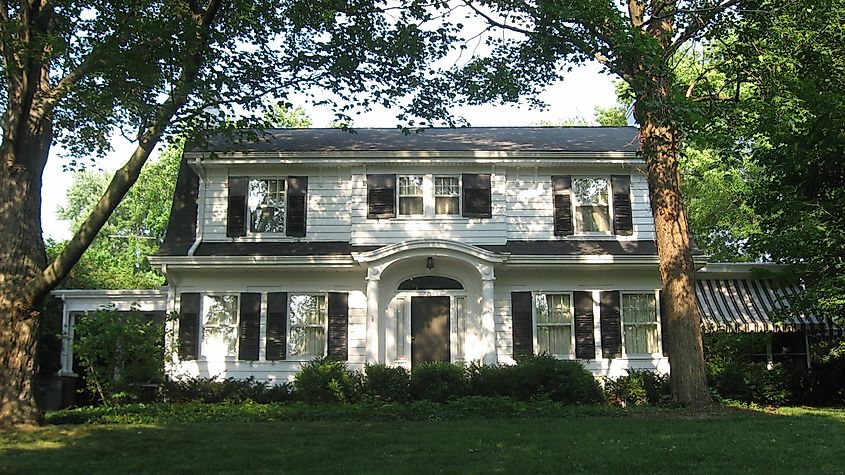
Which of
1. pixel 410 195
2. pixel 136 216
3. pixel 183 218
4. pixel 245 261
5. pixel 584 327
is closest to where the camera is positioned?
pixel 245 261

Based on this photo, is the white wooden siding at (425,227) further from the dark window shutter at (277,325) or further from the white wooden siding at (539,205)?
the dark window shutter at (277,325)

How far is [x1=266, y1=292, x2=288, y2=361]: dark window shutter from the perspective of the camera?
1773 centimetres

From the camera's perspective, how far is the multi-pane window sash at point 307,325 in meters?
17.9

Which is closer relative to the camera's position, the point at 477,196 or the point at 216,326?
the point at 216,326

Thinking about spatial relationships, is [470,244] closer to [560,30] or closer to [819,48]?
[560,30]

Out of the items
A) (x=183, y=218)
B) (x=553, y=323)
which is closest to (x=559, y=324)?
(x=553, y=323)

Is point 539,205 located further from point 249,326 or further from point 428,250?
point 249,326

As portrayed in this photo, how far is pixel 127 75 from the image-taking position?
1250 centimetres

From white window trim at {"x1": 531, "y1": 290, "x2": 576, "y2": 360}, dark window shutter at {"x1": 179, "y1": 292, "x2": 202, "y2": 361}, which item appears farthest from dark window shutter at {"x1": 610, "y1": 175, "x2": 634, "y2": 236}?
dark window shutter at {"x1": 179, "y1": 292, "x2": 202, "y2": 361}

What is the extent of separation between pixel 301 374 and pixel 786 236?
10.5 meters

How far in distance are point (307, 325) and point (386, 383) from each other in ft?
10.2

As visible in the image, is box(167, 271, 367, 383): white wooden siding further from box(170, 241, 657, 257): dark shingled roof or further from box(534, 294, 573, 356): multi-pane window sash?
Answer: box(534, 294, 573, 356): multi-pane window sash

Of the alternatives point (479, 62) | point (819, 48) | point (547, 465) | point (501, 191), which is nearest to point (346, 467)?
point (547, 465)

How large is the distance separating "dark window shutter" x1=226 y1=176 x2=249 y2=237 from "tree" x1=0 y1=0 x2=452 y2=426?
16.4ft
